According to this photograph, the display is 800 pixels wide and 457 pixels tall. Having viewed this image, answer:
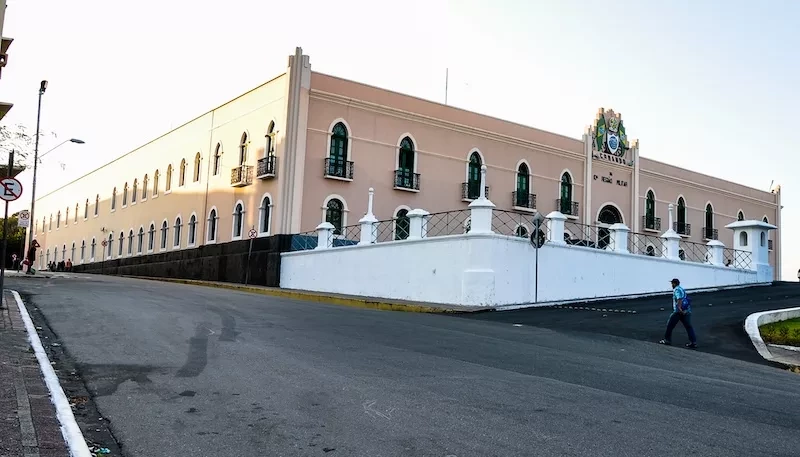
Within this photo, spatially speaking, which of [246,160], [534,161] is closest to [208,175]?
[246,160]

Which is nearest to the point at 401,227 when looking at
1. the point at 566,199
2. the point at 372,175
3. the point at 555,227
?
the point at 372,175

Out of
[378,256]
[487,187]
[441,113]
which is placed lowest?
[378,256]

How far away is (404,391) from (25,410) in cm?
346

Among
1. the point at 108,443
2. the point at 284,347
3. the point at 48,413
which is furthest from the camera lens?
the point at 284,347

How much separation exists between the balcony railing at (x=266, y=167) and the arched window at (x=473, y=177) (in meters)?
9.71

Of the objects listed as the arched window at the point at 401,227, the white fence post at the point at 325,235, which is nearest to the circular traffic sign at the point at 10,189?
the white fence post at the point at 325,235

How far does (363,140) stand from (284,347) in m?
23.0

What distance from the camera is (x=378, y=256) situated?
2452 cm

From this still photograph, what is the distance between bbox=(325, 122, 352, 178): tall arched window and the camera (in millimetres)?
31625

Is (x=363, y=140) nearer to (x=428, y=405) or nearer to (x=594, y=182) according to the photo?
(x=594, y=182)

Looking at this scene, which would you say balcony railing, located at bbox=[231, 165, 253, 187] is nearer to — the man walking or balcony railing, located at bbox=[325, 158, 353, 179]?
balcony railing, located at bbox=[325, 158, 353, 179]

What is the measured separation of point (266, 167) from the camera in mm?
31703

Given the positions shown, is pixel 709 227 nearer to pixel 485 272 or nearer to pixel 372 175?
pixel 372 175

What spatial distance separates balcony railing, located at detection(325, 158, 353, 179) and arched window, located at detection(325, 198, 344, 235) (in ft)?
3.55
